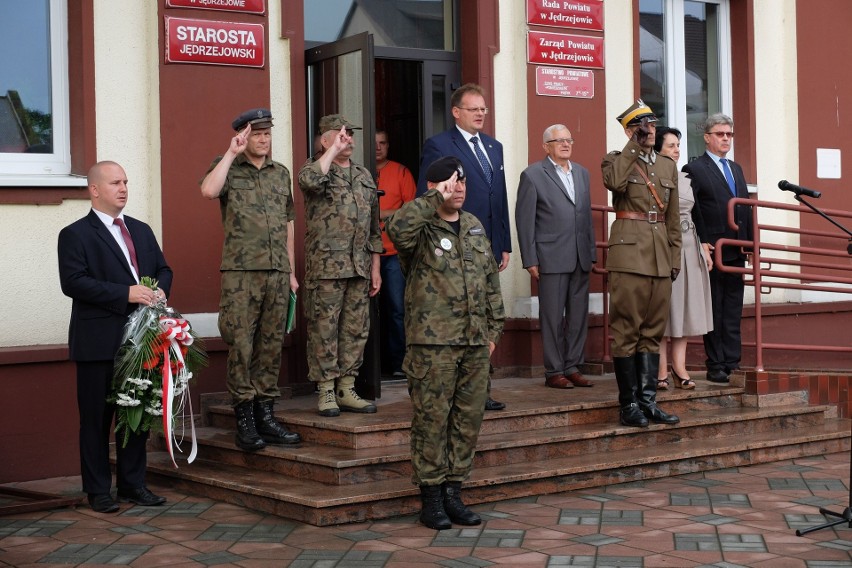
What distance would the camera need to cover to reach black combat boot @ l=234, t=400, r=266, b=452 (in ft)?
23.4

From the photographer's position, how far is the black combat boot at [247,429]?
7145 mm

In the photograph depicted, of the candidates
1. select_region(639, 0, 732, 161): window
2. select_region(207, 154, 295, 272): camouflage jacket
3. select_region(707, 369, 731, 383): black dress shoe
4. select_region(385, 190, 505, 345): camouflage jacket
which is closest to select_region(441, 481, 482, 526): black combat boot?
select_region(385, 190, 505, 345): camouflage jacket

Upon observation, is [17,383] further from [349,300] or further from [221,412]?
[349,300]

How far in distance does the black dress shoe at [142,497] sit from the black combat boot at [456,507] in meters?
1.65

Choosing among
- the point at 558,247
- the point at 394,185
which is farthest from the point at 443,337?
the point at 394,185

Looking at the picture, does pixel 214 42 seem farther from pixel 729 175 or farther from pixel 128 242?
pixel 729 175

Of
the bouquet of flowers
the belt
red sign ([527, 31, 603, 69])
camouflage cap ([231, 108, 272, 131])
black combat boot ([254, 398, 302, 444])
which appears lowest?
black combat boot ([254, 398, 302, 444])

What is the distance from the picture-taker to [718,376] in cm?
924

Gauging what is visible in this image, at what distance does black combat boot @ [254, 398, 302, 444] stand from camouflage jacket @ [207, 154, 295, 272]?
0.80 meters

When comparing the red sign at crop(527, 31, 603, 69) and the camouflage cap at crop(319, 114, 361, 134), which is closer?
the camouflage cap at crop(319, 114, 361, 134)

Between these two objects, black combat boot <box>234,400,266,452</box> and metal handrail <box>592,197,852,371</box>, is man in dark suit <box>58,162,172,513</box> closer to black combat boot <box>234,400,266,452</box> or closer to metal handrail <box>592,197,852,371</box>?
black combat boot <box>234,400,266,452</box>

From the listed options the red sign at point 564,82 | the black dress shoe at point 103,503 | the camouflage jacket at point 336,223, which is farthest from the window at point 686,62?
the black dress shoe at point 103,503

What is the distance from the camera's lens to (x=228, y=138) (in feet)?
27.4

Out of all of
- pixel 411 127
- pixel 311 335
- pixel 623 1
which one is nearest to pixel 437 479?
pixel 311 335
